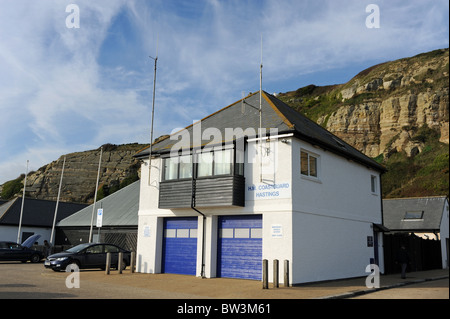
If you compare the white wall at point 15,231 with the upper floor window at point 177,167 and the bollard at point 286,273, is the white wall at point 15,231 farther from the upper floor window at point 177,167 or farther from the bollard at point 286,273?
the bollard at point 286,273

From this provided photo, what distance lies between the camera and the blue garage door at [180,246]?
18500 mm

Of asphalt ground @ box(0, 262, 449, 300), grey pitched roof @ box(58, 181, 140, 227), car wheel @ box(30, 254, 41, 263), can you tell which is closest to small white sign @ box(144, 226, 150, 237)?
asphalt ground @ box(0, 262, 449, 300)

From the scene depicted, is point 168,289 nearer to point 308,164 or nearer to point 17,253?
point 308,164

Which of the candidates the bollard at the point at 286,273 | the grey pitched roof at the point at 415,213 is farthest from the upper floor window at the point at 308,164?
the grey pitched roof at the point at 415,213

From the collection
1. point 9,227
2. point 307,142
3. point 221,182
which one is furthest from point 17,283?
point 9,227

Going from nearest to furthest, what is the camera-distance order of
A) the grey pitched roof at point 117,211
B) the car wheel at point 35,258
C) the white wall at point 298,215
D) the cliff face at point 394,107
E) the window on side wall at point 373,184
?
the white wall at point 298,215, the window on side wall at point 373,184, the car wheel at point 35,258, the grey pitched roof at point 117,211, the cliff face at point 394,107

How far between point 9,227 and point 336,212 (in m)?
30.6

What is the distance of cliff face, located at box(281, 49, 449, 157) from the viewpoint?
69.5 metres

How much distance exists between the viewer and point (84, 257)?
66.9 feet

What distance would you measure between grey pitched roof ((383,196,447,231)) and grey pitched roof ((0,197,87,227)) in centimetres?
3064

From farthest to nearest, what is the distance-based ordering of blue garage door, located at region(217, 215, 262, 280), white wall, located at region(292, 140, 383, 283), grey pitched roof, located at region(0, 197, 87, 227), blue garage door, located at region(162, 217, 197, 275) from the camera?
grey pitched roof, located at region(0, 197, 87, 227) < blue garage door, located at region(162, 217, 197, 275) < blue garage door, located at region(217, 215, 262, 280) < white wall, located at region(292, 140, 383, 283)

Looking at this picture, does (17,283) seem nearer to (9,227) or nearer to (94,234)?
(94,234)

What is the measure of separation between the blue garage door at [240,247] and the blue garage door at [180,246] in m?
1.45

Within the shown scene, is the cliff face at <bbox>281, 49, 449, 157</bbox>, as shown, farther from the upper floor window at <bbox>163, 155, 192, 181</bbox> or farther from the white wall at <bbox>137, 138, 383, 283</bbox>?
the upper floor window at <bbox>163, 155, 192, 181</bbox>
